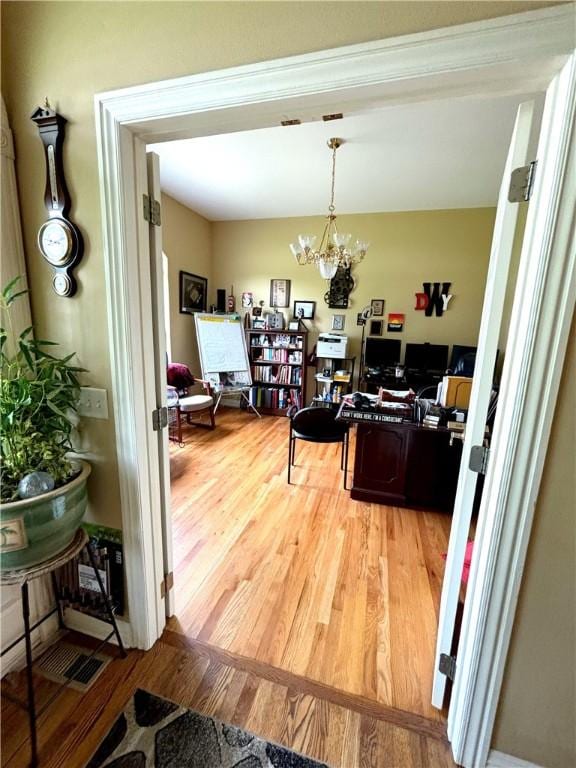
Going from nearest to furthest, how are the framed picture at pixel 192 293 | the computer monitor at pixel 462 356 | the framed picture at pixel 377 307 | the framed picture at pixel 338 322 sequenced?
the computer monitor at pixel 462 356, the framed picture at pixel 192 293, the framed picture at pixel 377 307, the framed picture at pixel 338 322

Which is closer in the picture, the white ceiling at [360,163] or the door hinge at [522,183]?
the door hinge at [522,183]

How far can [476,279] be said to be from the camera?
4.30m

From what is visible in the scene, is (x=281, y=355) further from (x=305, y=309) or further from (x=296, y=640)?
(x=296, y=640)

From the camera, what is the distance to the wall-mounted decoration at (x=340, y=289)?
468cm

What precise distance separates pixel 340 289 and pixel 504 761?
4.54 m

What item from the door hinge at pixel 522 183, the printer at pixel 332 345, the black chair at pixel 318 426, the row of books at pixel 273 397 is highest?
the door hinge at pixel 522 183

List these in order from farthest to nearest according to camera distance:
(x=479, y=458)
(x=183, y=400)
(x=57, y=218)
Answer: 1. (x=183, y=400)
2. (x=57, y=218)
3. (x=479, y=458)

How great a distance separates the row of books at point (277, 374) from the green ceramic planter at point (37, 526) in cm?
393

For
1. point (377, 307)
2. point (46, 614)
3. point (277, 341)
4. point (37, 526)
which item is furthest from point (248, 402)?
point (37, 526)

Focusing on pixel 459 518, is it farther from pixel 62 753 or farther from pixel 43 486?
pixel 62 753

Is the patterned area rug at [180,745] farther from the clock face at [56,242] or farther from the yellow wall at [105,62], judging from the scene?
the clock face at [56,242]

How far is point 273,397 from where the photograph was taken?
199 inches

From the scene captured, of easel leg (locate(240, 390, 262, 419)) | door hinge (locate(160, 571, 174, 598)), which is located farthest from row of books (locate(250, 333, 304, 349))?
door hinge (locate(160, 571, 174, 598))

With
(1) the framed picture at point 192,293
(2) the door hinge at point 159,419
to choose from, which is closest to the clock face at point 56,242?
(2) the door hinge at point 159,419
